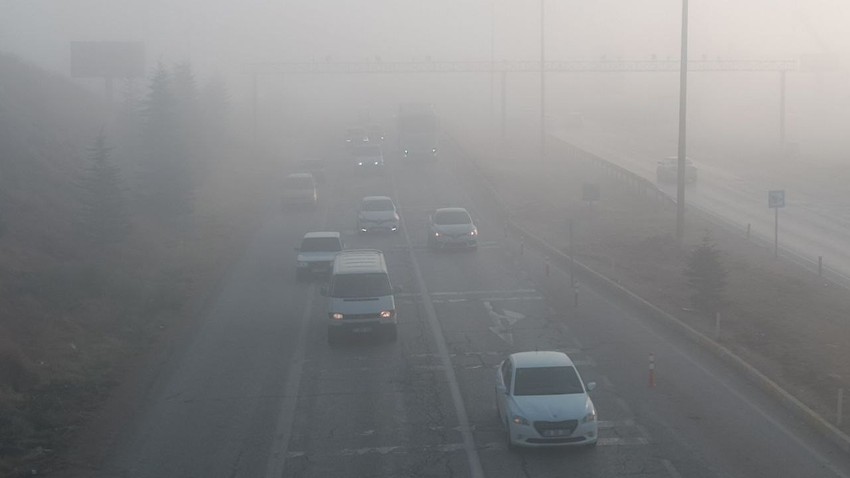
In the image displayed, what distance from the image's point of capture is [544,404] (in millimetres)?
14352

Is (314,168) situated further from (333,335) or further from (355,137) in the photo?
(333,335)

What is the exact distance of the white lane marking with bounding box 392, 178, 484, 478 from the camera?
14.0 m

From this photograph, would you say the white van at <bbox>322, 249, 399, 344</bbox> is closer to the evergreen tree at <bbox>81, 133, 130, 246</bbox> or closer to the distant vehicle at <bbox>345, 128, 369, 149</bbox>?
the evergreen tree at <bbox>81, 133, 130, 246</bbox>

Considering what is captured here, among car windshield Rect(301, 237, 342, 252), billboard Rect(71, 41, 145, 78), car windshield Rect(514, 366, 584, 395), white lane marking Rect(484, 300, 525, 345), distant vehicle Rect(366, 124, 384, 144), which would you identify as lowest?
white lane marking Rect(484, 300, 525, 345)

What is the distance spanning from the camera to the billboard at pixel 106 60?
71750 millimetres

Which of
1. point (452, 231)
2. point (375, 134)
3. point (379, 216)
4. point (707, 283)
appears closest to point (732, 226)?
point (452, 231)

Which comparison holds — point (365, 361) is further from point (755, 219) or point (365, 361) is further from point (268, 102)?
point (268, 102)

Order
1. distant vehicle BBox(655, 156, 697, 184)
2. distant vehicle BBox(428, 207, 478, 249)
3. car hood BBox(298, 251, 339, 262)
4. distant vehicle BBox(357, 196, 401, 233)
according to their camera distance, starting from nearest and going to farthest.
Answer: car hood BBox(298, 251, 339, 262)
distant vehicle BBox(428, 207, 478, 249)
distant vehicle BBox(357, 196, 401, 233)
distant vehicle BBox(655, 156, 697, 184)

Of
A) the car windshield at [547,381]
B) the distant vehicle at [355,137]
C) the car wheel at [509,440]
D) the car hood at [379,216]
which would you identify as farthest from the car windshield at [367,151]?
the car wheel at [509,440]

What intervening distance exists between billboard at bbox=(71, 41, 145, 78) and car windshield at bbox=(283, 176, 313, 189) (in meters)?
28.5

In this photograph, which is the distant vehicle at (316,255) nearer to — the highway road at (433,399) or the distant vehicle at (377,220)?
the highway road at (433,399)

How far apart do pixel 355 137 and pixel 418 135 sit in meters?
8.13

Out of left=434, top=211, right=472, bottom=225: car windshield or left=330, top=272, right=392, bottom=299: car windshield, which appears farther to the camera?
left=434, top=211, right=472, bottom=225: car windshield

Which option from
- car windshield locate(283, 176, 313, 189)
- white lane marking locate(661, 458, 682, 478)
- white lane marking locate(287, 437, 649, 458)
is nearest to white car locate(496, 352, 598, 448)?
white lane marking locate(287, 437, 649, 458)
